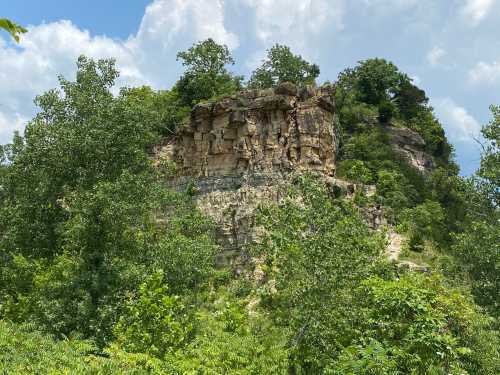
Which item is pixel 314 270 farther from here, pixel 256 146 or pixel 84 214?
pixel 256 146

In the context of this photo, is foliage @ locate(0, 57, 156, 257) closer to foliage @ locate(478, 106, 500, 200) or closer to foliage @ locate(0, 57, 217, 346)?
foliage @ locate(0, 57, 217, 346)

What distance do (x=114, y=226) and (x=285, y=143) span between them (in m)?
19.2

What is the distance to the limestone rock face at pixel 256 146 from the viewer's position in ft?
116

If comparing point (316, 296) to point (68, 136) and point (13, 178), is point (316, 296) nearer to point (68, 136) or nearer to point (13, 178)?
point (68, 136)

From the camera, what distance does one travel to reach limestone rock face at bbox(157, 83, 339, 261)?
35219 millimetres

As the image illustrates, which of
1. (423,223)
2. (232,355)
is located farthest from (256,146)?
(232,355)

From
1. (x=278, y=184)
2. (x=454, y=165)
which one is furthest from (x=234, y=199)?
(x=454, y=165)

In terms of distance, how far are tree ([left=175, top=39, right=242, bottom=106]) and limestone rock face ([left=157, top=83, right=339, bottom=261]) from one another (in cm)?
1063

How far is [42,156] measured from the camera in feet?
67.7

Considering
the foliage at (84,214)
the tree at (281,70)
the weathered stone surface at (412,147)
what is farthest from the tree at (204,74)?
the foliage at (84,214)

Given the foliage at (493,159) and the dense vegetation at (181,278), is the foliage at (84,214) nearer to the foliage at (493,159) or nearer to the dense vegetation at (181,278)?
the dense vegetation at (181,278)

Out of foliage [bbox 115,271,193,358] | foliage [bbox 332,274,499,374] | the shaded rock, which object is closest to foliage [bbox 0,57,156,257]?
foliage [bbox 115,271,193,358]

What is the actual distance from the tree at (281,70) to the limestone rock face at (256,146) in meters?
14.9

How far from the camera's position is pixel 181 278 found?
20.7 m
